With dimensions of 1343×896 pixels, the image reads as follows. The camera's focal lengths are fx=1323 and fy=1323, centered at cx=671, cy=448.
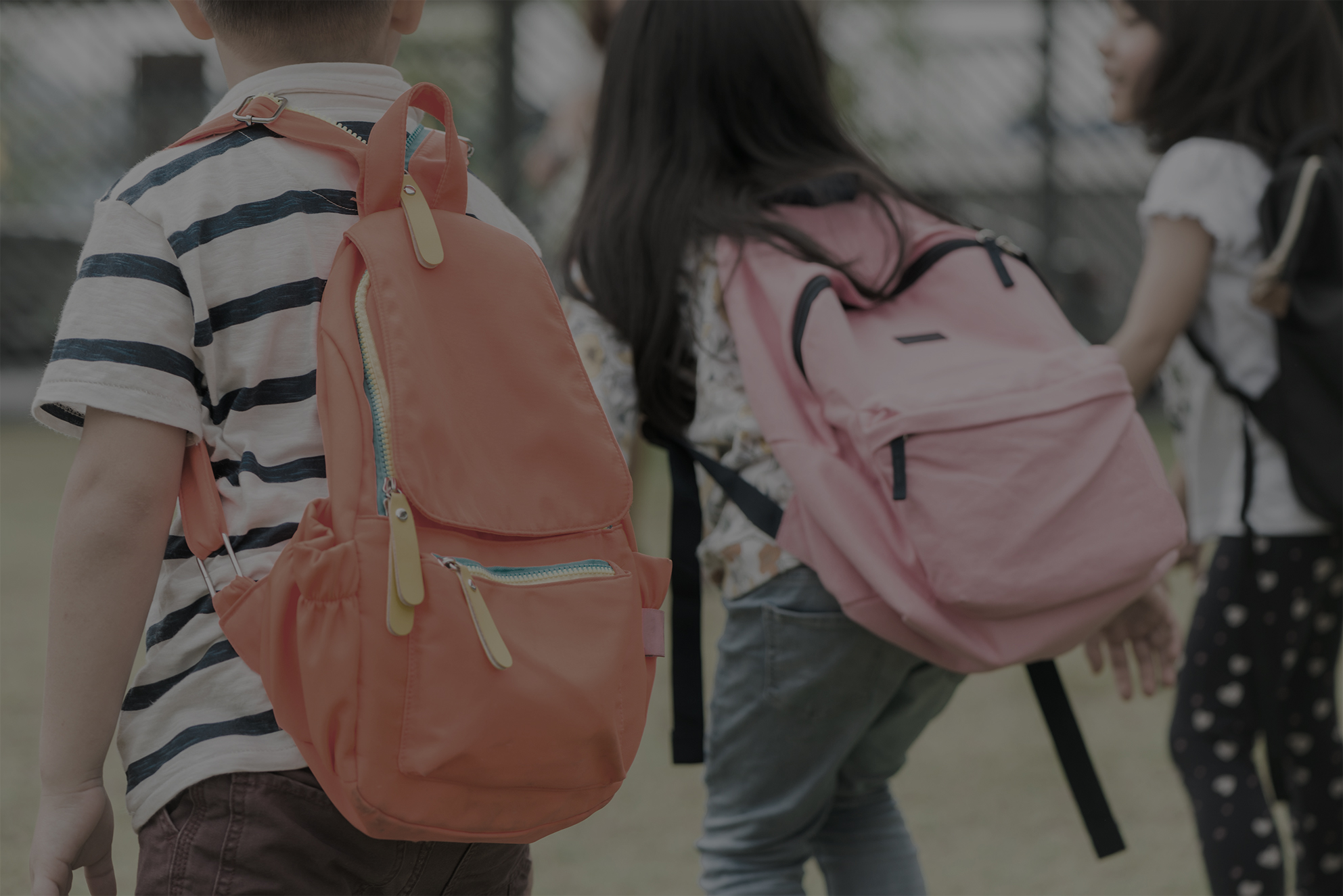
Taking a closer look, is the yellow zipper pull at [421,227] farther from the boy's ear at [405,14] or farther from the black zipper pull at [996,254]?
the black zipper pull at [996,254]

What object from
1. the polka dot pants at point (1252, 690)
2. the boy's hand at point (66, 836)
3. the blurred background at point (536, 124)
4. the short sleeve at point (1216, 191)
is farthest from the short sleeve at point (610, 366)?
the blurred background at point (536, 124)

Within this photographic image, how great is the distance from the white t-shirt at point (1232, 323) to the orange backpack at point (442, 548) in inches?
54.2

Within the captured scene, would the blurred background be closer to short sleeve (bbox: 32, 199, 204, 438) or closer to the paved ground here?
the paved ground

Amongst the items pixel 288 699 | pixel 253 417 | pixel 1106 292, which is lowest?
pixel 1106 292

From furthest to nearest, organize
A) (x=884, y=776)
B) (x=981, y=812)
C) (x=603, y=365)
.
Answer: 1. (x=981, y=812)
2. (x=884, y=776)
3. (x=603, y=365)

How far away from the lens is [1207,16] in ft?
7.54

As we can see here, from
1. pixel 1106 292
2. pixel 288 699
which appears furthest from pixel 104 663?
pixel 1106 292

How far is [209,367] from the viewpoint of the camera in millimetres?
1148

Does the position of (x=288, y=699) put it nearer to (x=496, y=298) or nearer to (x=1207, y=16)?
(x=496, y=298)

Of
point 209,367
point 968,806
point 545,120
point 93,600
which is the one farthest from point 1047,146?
point 93,600

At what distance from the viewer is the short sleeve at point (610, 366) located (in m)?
1.84

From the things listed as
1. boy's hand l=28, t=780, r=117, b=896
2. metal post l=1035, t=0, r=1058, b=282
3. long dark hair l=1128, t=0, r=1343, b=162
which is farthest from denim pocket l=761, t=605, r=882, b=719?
metal post l=1035, t=0, r=1058, b=282

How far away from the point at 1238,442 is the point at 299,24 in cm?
175

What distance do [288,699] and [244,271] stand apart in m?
0.37
